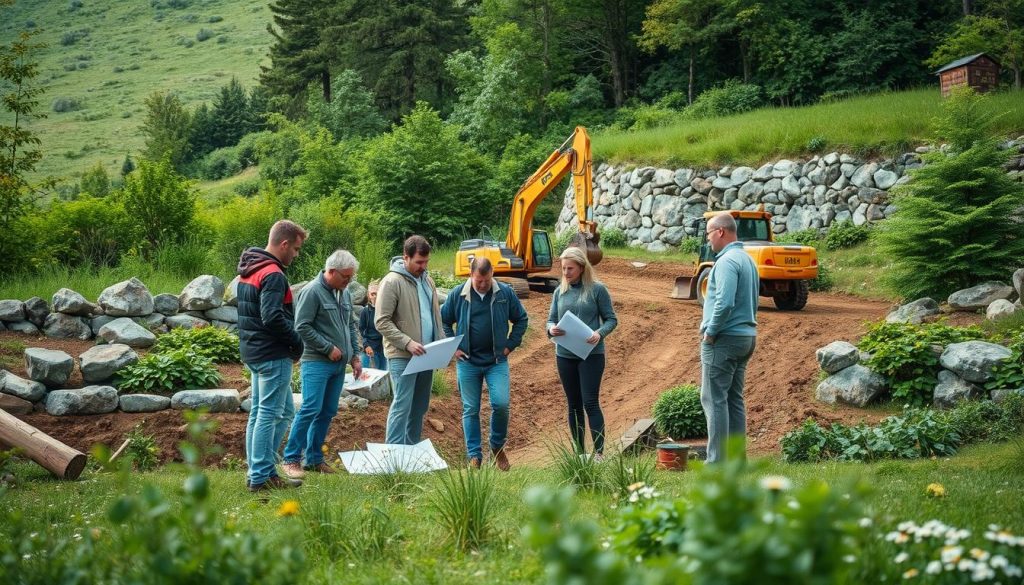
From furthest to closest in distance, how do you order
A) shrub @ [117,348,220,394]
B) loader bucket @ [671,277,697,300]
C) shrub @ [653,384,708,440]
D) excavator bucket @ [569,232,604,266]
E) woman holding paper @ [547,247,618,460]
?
loader bucket @ [671,277,697,300]
excavator bucket @ [569,232,604,266]
shrub @ [653,384,708,440]
shrub @ [117,348,220,394]
woman holding paper @ [547,247,618,460]

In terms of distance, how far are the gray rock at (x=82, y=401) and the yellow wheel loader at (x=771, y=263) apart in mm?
9399

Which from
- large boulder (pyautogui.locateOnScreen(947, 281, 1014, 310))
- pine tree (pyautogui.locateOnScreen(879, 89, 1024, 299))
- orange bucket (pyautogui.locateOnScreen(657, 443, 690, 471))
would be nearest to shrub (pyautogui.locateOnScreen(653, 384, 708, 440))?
orange bucket (pyautogui.locateOnScreen(657, 443, 690, 471))

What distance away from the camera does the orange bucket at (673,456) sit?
7.53 meters

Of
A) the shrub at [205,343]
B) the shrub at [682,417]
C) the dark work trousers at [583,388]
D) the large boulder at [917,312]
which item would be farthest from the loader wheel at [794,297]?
the shrub at [205,343]

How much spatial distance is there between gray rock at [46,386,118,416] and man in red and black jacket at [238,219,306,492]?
3463mm

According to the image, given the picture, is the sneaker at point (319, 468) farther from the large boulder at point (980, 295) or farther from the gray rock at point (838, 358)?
the large boulder at point (980, 295)

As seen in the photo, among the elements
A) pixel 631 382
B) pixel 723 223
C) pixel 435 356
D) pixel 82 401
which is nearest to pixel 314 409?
pixel 435 356

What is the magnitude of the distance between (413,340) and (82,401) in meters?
3.97

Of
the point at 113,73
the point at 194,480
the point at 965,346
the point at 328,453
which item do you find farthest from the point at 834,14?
the point at 113,73

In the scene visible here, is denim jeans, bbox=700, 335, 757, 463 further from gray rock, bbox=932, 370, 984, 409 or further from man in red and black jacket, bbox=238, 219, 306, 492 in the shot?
gray rock, bbox=932, 370, 984, 409

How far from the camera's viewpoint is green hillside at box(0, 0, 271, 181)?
Answer: 56750 millimetres

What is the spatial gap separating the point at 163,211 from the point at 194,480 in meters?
13.4

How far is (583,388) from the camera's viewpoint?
302 inches

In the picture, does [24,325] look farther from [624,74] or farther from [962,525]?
[624,74]
